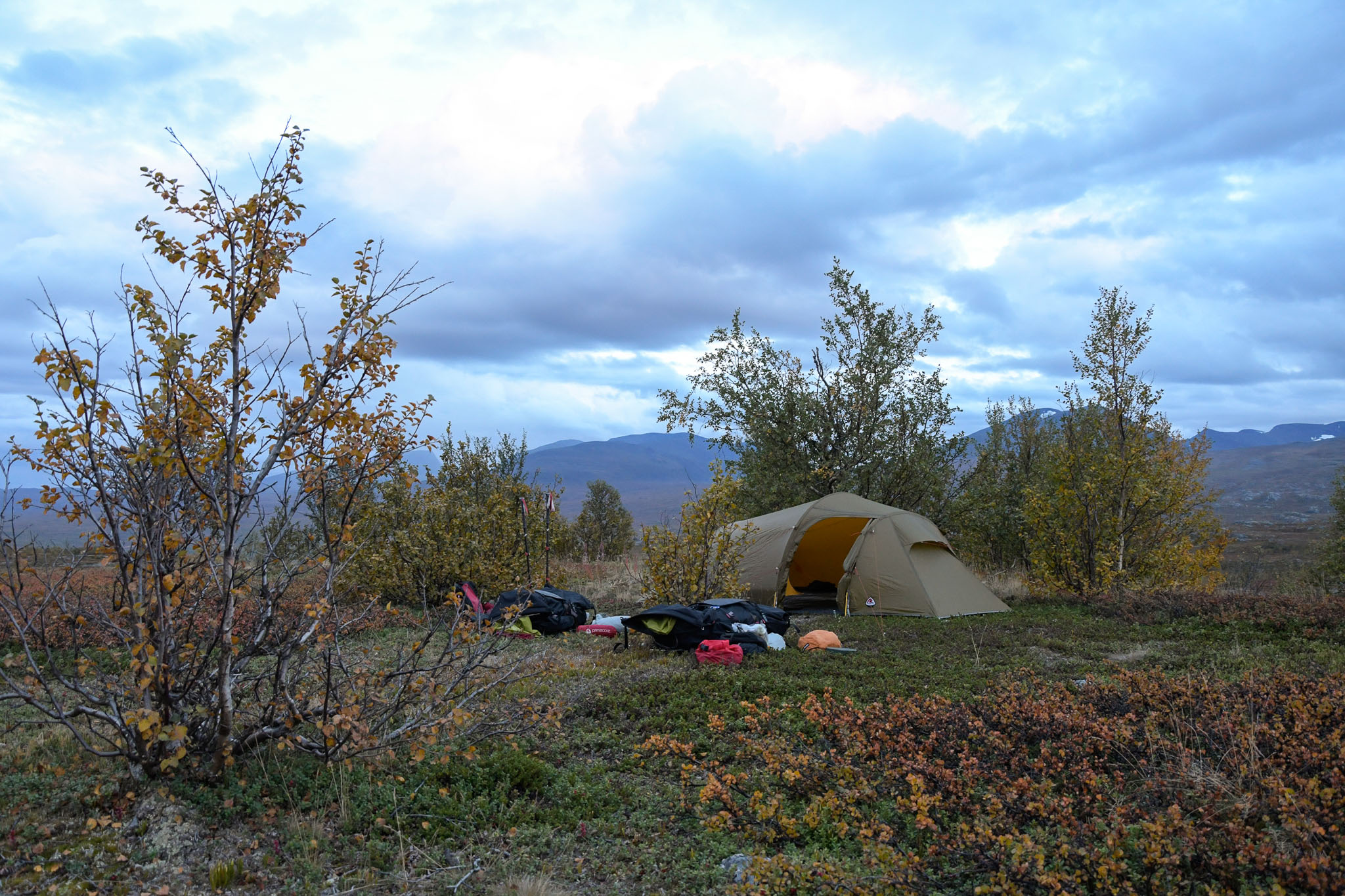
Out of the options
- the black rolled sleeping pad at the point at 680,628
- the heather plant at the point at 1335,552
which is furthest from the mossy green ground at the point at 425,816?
the heather plant at the point at 1335,552

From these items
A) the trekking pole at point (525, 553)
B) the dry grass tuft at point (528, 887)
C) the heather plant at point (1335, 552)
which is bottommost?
the heather plant at point (1335, 552)

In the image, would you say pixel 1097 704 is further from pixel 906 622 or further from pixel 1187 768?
pixel 906 622

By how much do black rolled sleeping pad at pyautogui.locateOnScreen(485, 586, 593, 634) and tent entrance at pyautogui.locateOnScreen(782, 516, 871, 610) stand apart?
5108 millimetres

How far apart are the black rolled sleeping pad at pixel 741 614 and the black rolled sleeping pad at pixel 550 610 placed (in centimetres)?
203

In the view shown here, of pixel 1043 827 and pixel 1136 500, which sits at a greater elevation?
pixel 1136 500

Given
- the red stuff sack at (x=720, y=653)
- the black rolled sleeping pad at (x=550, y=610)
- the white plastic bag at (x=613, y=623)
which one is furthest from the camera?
the black rolled sleeping pad at (x=550, y=610)

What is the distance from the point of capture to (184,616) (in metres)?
4.71

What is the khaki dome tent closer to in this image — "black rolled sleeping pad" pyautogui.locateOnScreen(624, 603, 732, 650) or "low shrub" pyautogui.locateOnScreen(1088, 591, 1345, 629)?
"low shrub" pyautogui.locateOnScreen(1088, 591, 1345, 629)

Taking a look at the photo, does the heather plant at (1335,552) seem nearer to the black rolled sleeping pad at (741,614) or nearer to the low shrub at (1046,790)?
the black rolled sleeping pad at (741,614)

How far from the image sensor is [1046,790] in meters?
4.00

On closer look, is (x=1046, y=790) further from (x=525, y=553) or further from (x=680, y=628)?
(x=525, y=553)

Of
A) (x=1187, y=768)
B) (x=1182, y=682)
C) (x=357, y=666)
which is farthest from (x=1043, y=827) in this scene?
(x=357, y=666)

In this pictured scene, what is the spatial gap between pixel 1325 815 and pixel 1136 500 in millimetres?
12401

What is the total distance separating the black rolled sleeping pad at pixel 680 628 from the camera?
9164 millimetres
